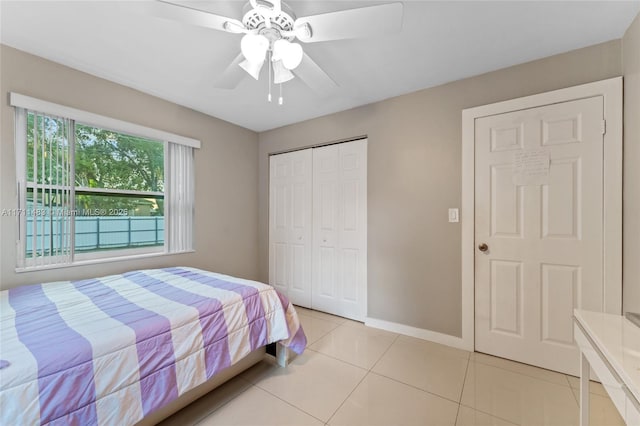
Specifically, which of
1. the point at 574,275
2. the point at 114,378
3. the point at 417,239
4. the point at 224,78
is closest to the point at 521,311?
the point at 574,275

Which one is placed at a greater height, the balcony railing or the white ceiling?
the white ceiling

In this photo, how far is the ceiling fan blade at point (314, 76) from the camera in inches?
59.1

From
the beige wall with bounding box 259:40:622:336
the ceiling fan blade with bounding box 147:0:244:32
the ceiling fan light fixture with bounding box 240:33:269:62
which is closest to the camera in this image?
the ceiling fan blade with bounding box 147:0:244:32

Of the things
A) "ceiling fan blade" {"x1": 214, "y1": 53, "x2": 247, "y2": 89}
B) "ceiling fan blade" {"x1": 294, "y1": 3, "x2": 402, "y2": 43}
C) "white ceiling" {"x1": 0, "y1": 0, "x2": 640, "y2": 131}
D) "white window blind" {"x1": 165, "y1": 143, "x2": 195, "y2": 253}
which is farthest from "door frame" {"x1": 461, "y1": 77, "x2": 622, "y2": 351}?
"white window blind" {"x1": 165, "y1": 143, "x2": 195, "y2": 253}

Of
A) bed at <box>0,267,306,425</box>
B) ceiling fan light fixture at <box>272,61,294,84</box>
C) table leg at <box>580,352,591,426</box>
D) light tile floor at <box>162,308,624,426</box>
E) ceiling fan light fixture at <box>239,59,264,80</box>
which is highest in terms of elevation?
ceiling fan light fixture at <box>272,61,294,84</box>

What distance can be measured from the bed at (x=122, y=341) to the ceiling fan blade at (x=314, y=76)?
5.03 feet

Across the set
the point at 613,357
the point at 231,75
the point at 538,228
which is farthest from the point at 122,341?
the point at 538,228

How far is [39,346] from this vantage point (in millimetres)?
1017

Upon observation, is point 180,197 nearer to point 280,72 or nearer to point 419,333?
point 280,72

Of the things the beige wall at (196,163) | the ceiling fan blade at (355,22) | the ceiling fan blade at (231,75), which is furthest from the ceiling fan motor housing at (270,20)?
the beige wall at (196,163)

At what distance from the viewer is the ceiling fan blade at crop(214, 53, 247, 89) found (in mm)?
1515

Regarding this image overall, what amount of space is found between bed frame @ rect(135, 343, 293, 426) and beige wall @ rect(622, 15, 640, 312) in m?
2.33

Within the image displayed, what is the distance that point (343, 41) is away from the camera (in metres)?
1.72

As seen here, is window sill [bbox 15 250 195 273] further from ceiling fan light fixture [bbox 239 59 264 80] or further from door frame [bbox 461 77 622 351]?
door frame [bbox 461 77 622 351]
